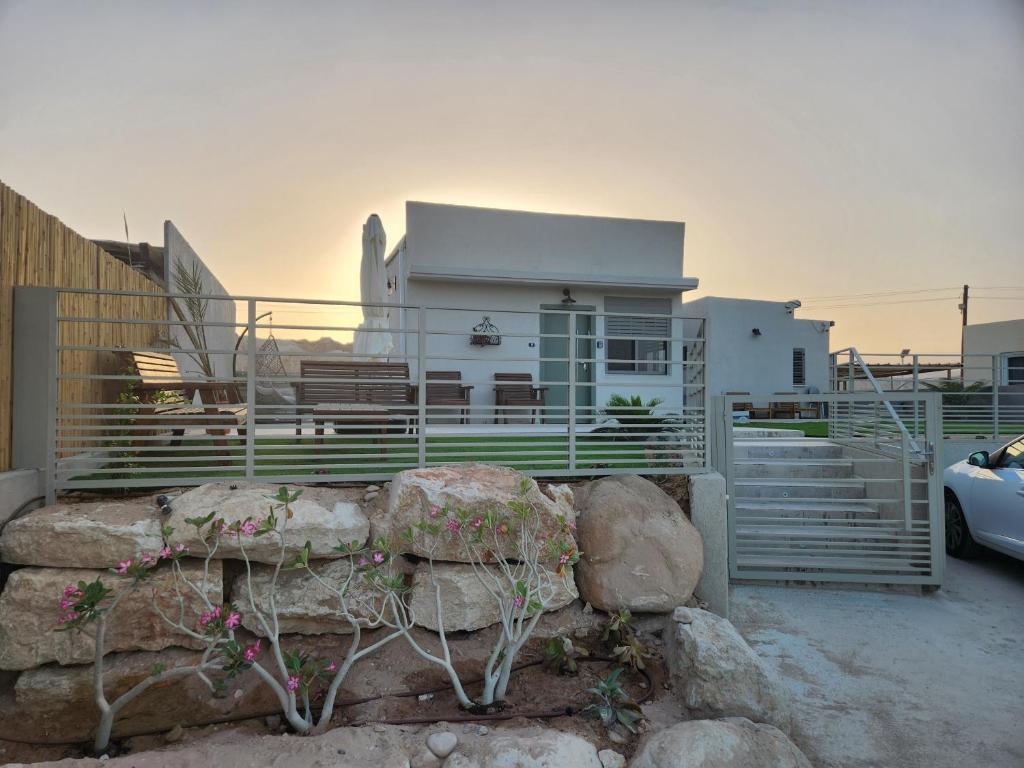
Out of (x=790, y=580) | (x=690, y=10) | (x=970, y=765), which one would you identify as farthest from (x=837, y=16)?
(x=970, y=765)

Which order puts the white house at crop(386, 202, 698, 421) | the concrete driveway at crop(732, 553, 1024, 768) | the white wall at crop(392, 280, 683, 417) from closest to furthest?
the concrete driveway at crop(732, 553, 1024, 768)
the white wall at crop(392, 280, 683, 417)
the white house at crop(386, 202, 698, 421)

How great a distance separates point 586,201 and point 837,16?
6.41 meters

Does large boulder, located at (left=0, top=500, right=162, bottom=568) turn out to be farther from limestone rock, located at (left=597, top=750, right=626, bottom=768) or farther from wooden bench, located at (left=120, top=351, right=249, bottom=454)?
limestone rock, located at (left=597, top=750, right=626, bottom=768)

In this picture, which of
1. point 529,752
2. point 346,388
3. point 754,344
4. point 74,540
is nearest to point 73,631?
point 74,540

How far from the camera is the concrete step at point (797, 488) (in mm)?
6305

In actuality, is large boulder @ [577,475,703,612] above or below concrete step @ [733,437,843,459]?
below

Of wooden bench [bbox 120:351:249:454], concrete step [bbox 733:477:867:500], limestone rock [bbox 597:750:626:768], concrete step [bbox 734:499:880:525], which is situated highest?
wooden bench [bbox 120:351:249:454]

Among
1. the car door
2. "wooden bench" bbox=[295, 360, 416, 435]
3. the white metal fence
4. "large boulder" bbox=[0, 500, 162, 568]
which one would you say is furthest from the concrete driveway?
"large boulder" bbox=[0, 500, 162, 568]

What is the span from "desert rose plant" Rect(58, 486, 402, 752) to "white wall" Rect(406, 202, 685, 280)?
301 inches

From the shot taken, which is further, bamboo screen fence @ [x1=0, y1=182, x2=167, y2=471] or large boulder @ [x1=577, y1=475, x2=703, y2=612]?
large boulder @ [x1=577, y1=475, x2=703, y2=612]

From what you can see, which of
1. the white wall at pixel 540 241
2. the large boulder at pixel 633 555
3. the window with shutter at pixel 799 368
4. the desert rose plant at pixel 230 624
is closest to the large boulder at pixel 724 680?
the large boulder at pixel 633 555

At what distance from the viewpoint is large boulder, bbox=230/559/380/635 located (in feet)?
13.0

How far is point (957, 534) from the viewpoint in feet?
22.2

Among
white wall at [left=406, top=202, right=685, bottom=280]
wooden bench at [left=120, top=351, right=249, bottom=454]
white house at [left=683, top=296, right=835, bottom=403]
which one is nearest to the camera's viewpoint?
wooden bench at [left=120, top=351, right=249, bottom=454]
